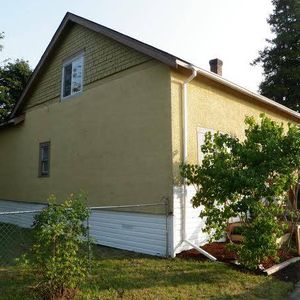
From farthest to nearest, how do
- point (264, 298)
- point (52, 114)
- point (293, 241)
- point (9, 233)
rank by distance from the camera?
1. point (52, 114)
2. point (9, 233)
3. point (293, 241)
4. point (264, 298)

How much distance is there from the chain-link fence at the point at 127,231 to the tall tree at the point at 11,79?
18.3 m

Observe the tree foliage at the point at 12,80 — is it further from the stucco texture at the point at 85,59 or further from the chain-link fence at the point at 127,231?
the chain-link fence at the point at 127,231

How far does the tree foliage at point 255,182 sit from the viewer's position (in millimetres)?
7086

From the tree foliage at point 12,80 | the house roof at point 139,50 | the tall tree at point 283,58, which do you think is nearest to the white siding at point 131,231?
the house roof at point 139,50

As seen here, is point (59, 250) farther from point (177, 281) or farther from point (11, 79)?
point (11, 79)

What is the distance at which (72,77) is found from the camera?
42.0 ft

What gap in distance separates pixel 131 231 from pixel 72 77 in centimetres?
616

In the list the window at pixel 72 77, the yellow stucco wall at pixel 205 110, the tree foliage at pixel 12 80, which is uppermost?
the tree foliage at pixel 12 80

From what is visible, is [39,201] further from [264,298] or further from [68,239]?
[264,298]

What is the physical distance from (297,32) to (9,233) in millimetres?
26288

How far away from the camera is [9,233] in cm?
1253

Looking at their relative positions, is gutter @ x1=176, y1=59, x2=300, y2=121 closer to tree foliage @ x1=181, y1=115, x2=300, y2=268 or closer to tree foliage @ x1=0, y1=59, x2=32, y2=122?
tree foliage @ x1=181, y1=115, x2=300, y2=268

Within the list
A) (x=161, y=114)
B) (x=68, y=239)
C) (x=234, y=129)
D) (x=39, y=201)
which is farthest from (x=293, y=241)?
(x=39, y=201)

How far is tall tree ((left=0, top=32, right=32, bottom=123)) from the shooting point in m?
27.5
